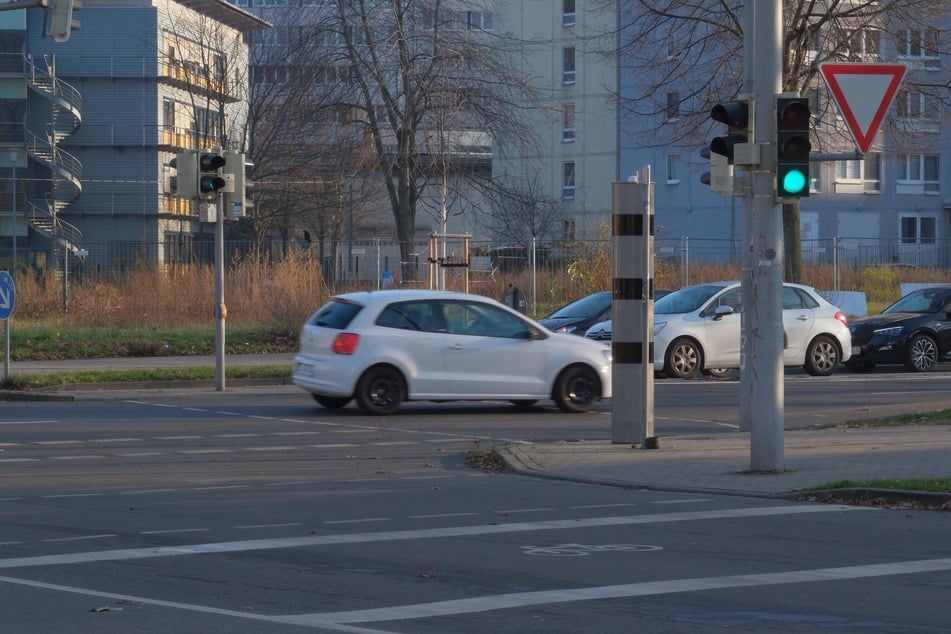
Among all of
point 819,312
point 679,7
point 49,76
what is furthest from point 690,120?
point 49,76

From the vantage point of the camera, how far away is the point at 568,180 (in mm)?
73750

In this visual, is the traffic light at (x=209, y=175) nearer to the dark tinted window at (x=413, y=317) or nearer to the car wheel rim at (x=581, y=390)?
the dark tinted window at (x=413, y=317)

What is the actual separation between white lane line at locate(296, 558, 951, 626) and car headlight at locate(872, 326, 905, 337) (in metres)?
19.1

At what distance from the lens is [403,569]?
8648 mm

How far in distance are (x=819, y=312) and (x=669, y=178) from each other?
1688 inches

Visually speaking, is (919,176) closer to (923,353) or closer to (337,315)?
(923,353)

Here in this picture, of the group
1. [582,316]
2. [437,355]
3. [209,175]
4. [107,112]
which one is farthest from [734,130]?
[107,112]

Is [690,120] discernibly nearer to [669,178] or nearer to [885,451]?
[885,451]

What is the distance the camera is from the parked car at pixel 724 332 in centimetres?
2556

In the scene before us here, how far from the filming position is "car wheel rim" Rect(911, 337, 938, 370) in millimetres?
27359

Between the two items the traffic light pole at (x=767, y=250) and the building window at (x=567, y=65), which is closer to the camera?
the traffic light pole at (x=767, y=250)

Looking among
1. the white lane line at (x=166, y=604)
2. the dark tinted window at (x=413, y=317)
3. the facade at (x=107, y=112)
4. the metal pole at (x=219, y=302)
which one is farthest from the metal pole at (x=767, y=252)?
the facade at (x=107, y=112)

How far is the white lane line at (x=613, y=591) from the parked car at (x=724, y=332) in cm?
1662

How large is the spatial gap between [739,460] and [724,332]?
12.0 m
